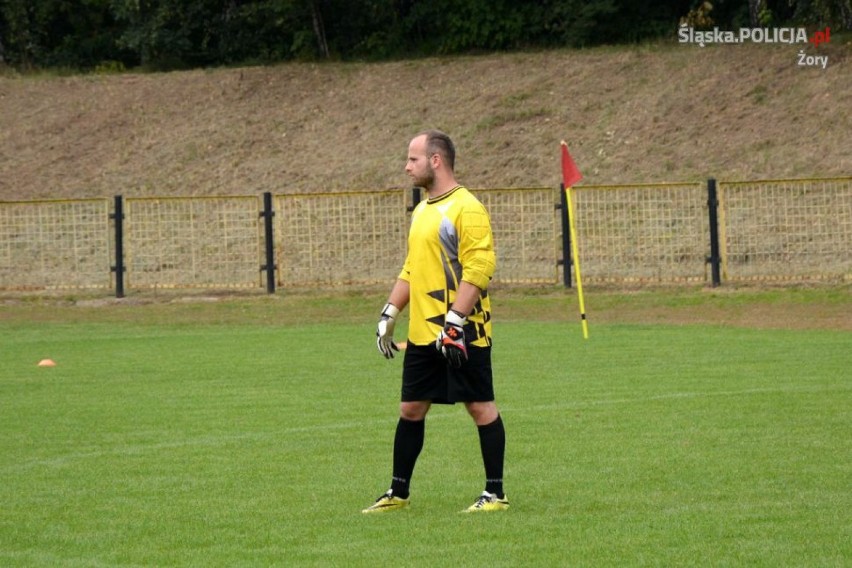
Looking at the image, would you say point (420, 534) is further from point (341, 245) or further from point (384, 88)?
point (384, 88)

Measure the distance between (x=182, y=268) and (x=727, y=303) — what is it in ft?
39.6

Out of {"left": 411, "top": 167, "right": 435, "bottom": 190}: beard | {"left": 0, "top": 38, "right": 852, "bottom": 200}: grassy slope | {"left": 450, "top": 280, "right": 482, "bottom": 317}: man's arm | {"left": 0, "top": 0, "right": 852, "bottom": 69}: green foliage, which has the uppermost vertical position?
{"left": 0, "top": 0, "right": 852, "bottom": 69}: green foliage

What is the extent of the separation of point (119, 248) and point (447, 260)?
21.8 metres

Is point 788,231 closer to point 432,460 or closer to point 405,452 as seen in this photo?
point 432,460

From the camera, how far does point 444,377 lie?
7.98 metres

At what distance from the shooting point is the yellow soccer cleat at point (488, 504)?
7844 mm

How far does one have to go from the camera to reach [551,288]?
89.6 feet

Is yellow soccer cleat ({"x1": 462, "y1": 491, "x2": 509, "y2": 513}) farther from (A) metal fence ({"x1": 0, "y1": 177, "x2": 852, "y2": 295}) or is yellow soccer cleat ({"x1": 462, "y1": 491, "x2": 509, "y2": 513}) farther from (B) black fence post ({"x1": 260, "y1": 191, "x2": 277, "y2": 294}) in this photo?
(B) black fence post ({"x1": 260, "y1": 191, "x2": 277, "y2": 294})

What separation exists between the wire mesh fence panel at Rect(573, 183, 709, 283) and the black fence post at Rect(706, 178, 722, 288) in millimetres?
1304

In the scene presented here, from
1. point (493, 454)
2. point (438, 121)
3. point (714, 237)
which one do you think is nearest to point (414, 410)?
point (493, 454)

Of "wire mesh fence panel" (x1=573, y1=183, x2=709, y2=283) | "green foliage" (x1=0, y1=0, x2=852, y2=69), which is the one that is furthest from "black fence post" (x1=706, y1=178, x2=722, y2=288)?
"green foliage" (x1=0, y1=0, x2=852, y2=69)

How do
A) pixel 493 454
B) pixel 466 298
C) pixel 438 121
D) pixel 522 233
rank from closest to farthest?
pixel 466 298
pixel 493 454
pixel 522 233
pixel 438 121

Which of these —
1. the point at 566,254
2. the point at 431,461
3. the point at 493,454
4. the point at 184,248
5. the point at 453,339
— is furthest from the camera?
the point at 184,248

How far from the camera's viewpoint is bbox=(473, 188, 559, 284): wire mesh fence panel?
2873 cm
